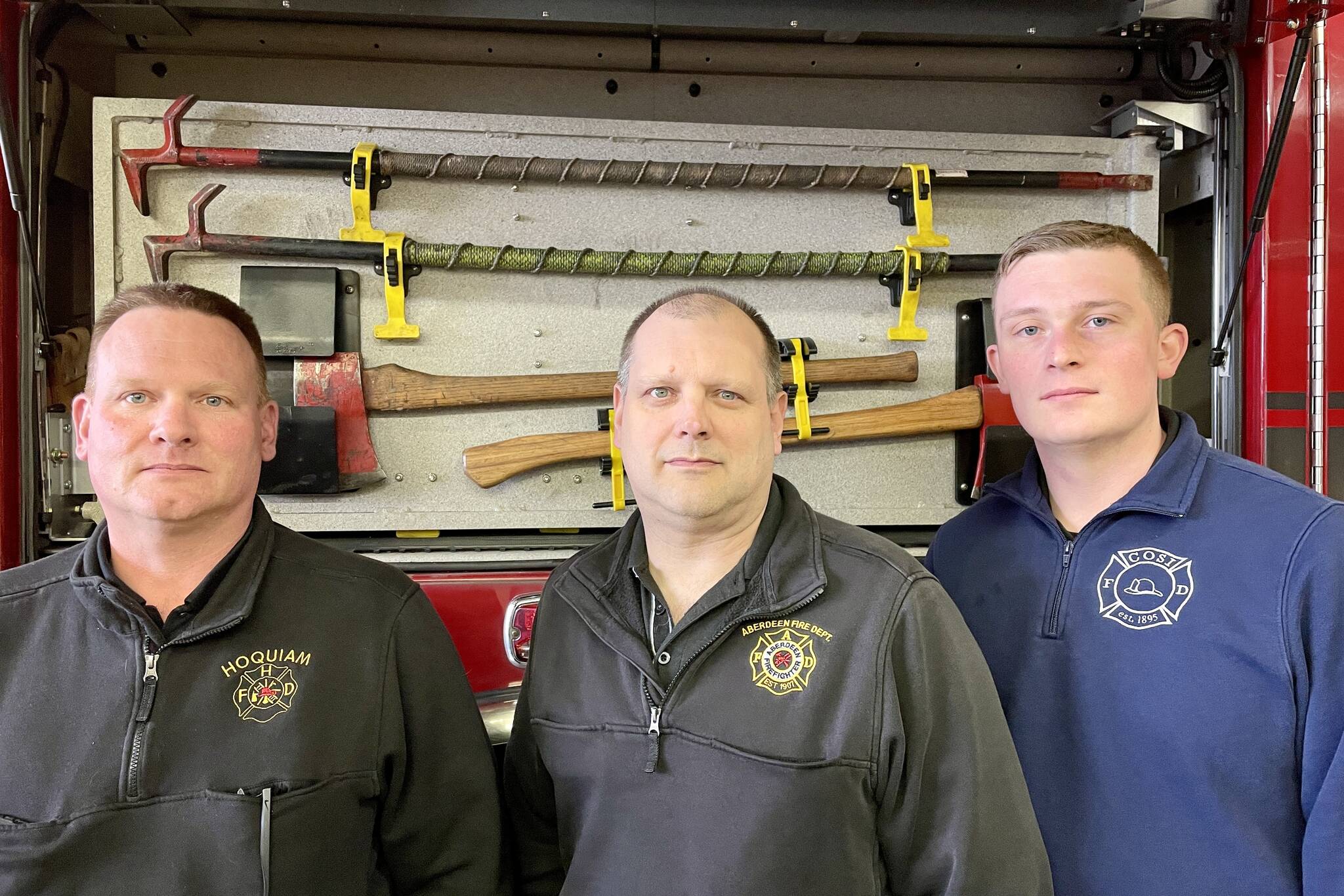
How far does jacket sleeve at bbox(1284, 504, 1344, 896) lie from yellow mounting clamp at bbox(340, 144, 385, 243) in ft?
7.00

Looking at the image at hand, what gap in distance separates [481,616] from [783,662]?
902 mm

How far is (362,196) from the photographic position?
88.4 inches

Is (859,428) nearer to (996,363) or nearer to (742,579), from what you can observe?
(996,363)

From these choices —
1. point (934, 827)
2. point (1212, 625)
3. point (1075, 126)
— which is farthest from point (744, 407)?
point (1075, 126)

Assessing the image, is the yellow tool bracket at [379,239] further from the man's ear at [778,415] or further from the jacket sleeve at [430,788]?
the man's ear at [778,415]

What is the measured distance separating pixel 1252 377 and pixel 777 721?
1744mm

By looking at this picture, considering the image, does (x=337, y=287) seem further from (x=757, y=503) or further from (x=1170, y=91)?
(x=1170, y=91)

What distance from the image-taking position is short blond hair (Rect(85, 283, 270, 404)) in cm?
140

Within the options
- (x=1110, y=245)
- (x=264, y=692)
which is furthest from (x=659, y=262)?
(x=264, y=692)

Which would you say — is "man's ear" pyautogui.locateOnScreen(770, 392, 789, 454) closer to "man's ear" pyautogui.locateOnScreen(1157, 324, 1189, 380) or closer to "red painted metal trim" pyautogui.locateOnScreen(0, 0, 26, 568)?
"man's ear" pyautogui.locateOnScreen(1157, 324, 1189, 380)

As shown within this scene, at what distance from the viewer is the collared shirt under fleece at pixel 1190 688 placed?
131cm

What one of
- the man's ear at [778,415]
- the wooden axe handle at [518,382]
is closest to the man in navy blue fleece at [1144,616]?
the man's ear at [778,415]

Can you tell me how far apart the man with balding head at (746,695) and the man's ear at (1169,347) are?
67 centimetres

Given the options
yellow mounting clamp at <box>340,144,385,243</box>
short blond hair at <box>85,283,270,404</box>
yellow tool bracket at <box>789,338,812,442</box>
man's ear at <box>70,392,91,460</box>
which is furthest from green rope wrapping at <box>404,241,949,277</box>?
man's ear at <box>70,392,91,460</box>
